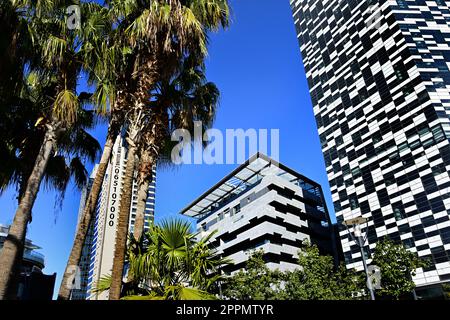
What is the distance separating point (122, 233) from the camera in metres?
6.79

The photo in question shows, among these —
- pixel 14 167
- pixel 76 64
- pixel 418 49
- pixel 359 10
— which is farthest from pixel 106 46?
pixel 359 10

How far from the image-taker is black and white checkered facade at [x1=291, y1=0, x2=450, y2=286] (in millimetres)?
47812

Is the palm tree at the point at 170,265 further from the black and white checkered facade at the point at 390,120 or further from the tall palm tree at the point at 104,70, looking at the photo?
the black and white checkered facade at the point at 390,120

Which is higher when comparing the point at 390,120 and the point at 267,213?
the point at 390,120

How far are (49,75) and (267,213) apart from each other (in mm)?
48642

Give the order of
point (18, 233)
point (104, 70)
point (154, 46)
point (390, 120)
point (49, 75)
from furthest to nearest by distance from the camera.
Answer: point (390, 120)
point (49, 75)
point (104, 70)
point (154, 46)
point (18, 233)

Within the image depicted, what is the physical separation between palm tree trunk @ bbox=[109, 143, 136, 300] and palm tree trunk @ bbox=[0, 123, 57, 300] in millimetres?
2186

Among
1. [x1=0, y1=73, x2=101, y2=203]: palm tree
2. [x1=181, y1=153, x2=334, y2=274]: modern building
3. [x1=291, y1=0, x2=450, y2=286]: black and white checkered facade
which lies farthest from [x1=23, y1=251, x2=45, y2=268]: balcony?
[x1=291, y1=0, x2=450, y2=286]: black and white checkered facade

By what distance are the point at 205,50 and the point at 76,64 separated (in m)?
3.78

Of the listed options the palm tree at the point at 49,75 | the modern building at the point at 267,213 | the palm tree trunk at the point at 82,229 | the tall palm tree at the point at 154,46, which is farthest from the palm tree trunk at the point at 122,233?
the modern building at the point at 267,213

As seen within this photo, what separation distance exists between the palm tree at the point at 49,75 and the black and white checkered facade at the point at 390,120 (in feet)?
169

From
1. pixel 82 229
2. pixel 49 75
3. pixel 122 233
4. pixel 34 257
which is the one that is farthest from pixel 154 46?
pixel 34 257

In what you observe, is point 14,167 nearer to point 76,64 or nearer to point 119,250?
point 76,64

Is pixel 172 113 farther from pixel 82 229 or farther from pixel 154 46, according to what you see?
pixel 82 229
